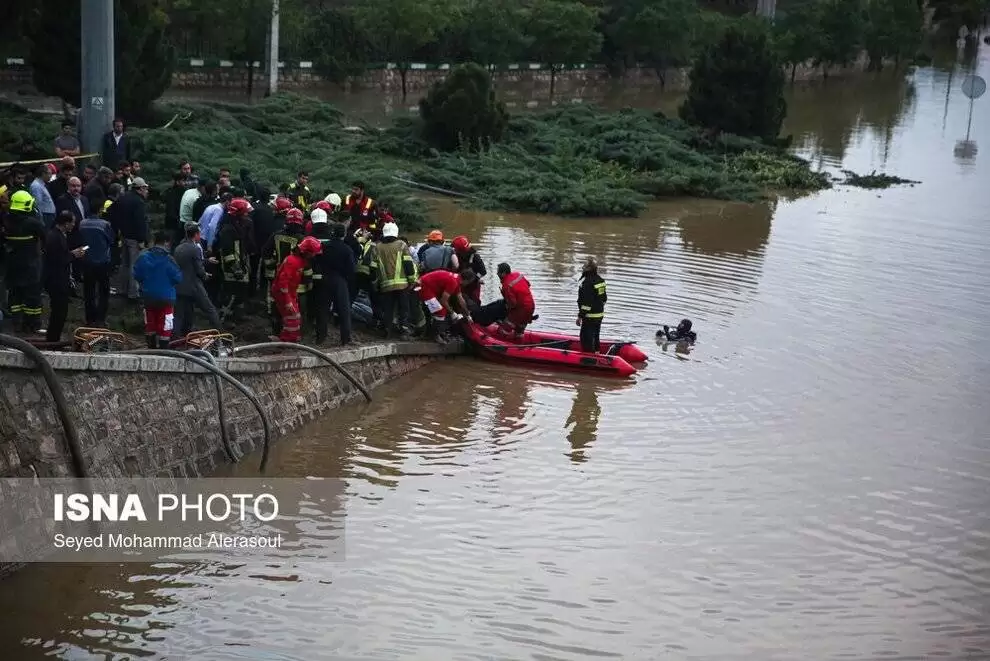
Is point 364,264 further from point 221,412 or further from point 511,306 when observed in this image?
point 221,412

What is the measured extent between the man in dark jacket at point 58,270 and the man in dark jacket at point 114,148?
6.26 metres

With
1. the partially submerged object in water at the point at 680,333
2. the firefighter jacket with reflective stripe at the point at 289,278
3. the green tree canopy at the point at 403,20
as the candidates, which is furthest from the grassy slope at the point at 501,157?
the green tree canopy at the point at 403,20

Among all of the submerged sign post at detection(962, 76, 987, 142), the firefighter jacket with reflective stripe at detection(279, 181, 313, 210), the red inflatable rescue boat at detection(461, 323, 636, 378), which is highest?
the submerged sign post at detection(962, 76, 987, 142)

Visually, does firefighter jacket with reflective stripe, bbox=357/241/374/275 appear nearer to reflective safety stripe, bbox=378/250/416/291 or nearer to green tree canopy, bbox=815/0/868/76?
reflective safety stripe, bbox=378/250/416/291

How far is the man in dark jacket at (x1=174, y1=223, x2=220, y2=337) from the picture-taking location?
546 inches

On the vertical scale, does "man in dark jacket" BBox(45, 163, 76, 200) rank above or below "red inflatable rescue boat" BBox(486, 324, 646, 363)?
above

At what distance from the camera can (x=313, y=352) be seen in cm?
1440

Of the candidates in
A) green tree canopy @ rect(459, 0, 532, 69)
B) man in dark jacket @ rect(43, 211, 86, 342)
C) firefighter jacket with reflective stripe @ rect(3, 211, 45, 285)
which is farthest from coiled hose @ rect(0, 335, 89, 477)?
green tree canopy @ rect(459, 0, 532, 69)

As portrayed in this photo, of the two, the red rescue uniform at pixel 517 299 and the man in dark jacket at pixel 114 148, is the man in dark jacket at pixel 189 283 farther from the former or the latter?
the man in dark jacket at pixel 114 148

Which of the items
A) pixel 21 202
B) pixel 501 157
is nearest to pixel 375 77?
pixel 501 157

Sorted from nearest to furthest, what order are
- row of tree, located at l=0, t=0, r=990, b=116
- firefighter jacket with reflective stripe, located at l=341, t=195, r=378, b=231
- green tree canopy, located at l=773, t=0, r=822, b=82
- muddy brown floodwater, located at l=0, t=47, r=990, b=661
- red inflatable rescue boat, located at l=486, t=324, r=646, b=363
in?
muddy brown floodwater, located at l=0, t=47, r=990, b=661 → red inflatable rescue boat, located at l=486, t=324, r=646, b=363 → firefighter jacket with reflective stripe, located at l=341, t=195, r=378, b=231 → row of tree, located at l=0, t=0, r=990, b=116 → green tree canopy, located at l=773, t=0, r=822, b=82

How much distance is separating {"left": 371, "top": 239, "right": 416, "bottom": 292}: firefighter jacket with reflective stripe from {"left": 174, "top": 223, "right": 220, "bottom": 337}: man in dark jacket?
2973 millimetres

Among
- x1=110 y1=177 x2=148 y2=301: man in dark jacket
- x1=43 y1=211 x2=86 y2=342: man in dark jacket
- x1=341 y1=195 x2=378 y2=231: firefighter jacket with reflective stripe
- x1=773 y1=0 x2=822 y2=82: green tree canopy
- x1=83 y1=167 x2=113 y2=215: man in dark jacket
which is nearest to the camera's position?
x1=43 y1=211 x2=86 y2=342: man in dark jacket

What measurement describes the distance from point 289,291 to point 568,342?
466cm
